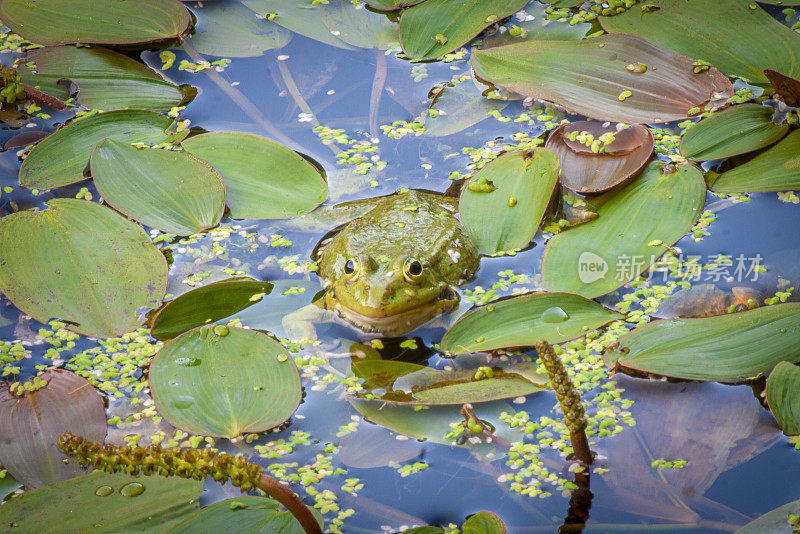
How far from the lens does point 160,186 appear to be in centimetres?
249

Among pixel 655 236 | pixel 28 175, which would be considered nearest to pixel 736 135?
pixel 655 236

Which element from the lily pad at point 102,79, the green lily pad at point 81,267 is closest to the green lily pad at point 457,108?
the lily pad at point 102,79

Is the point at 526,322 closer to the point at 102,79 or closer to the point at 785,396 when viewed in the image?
the point at 785,396

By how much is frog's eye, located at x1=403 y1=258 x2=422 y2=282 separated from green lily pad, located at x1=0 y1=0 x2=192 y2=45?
1899 mm

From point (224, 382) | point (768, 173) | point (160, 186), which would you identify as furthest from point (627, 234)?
point (160, 186)

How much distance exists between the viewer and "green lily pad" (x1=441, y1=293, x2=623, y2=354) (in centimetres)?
202

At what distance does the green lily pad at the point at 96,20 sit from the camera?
3.19 metres

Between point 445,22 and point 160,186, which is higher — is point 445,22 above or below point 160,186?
above

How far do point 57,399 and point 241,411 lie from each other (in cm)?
56

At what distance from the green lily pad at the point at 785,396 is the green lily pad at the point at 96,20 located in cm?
290

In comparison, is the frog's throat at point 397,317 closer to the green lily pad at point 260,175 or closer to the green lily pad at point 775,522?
the green lily pad at point 260,175

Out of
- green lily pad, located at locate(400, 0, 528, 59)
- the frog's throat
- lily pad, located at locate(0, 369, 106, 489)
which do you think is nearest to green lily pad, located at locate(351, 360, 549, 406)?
the frog's throat

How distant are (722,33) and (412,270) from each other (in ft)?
6.26

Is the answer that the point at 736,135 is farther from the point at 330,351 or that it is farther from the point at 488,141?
the point at 330,351
